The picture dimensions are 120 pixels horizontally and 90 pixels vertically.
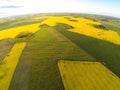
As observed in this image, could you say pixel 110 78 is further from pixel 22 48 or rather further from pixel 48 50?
pixel 22 48

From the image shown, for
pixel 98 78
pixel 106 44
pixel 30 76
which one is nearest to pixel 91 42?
pixel 106 44

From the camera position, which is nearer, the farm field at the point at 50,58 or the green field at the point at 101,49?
the farm field at the point at 50,58

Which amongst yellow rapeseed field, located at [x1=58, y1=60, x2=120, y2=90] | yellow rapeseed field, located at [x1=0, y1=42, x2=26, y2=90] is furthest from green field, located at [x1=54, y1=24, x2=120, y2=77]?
yellow rapeseed field, located at [x1=0, y1=42, x2=26, y2=90]

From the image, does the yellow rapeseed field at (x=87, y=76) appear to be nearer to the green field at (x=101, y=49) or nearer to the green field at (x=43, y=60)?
the green field at (x=43, y=60)

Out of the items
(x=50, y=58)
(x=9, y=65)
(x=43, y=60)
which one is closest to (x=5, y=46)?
(x=9, y=65)

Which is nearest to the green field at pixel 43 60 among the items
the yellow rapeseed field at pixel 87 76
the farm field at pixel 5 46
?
the yellow rapeseed field at pixel 87 76

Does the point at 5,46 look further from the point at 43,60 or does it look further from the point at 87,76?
the point at 87,76
